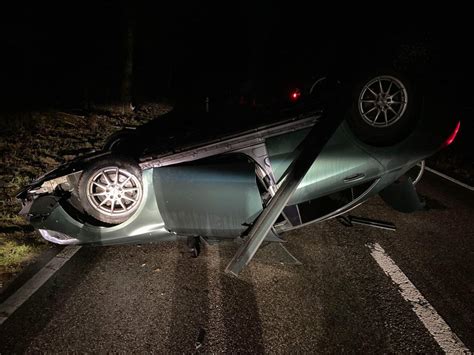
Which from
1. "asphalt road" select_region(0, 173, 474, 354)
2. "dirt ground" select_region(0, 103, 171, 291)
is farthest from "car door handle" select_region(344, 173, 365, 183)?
"dirt ground" select_region(0, 103, 171, 291)

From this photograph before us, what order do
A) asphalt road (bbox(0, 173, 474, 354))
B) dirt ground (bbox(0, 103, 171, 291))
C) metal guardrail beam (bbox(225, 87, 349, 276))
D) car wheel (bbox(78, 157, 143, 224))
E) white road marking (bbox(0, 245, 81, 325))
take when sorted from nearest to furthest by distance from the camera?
1. asphalt road (bbox(0, 173, 474, 354))
2. metal guardrail beam (bbox(225, 87, 349, 276))
3. white road marking (bbox(0, 245, 81, 325))
4. car wheel (bbox(78, 157, 143, 224))
5. dirt ground (bbox(0, 103, 171, 291))

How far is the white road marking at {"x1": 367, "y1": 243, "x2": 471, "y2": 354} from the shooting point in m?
2.26

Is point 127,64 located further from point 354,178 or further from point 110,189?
point 354,178

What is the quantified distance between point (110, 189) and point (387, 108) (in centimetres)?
272

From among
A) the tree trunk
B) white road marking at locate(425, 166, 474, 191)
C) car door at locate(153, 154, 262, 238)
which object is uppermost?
the tree trunk

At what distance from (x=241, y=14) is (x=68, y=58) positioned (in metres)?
21.1

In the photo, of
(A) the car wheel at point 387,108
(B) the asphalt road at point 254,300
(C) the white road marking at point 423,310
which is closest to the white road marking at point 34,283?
(B) the asphalt road at point 254,300

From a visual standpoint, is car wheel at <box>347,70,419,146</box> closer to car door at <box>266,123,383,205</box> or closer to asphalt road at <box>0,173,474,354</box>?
car door at <box>266,123,383,205</box>

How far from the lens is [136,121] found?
32.5ft

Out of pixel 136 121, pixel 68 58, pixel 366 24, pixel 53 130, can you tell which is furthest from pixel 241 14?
pixel 53 130

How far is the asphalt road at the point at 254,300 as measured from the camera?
226 centimetres

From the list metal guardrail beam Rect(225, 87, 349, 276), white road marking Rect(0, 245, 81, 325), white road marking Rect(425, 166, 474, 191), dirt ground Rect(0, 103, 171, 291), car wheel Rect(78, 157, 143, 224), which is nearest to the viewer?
metal guardrail beam Rect(225, 87, 349, 276)

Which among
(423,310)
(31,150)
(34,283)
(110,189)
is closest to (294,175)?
(423,310)

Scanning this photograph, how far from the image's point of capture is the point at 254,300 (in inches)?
104
